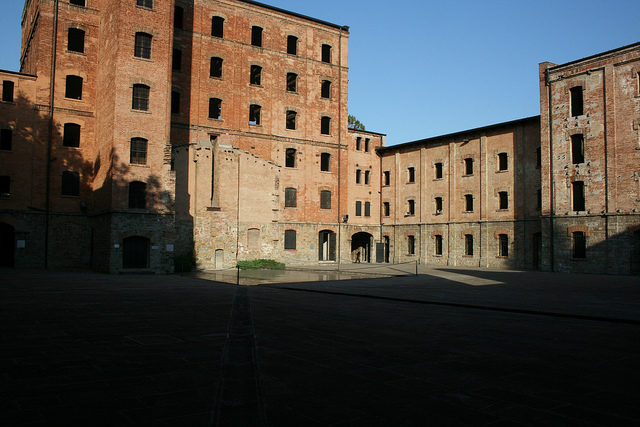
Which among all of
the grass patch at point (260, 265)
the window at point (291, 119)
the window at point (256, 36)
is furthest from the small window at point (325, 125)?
the grass patch at point (260, 265)

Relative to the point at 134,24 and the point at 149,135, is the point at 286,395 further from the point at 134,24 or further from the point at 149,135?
the point at 134,24

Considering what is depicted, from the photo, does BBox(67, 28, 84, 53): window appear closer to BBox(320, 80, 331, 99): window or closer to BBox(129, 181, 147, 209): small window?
BBox(129, 181, 147, 209): small window

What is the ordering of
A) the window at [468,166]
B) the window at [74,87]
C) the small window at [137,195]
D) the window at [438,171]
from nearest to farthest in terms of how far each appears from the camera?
1. the small window at [137,195]
2. the window at [74,87]
3. the window at [468,166]
4. the window at [438,171]

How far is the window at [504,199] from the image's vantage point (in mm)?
34969

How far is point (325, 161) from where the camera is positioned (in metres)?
39.4

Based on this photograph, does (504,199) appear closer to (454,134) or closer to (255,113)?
(454,134)

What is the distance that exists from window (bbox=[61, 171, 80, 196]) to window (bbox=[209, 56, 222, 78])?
39.1ft

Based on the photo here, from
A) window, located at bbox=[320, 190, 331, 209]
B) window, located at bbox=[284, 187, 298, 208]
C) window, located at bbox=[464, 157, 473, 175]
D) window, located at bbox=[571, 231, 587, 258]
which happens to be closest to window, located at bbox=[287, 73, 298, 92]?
window, located at bbox=[284, 187, 298, 208]

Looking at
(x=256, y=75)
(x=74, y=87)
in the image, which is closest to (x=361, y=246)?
(x=256, y=75)

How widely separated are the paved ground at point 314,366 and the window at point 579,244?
20.0m

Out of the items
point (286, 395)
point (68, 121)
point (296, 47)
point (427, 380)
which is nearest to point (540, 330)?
point (427, 380)

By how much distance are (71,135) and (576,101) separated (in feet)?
101

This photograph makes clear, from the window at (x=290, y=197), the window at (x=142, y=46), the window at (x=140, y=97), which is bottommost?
the window at (x=290, y=197)

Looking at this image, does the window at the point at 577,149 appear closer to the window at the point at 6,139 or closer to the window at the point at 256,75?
the window at the point at 256,75
